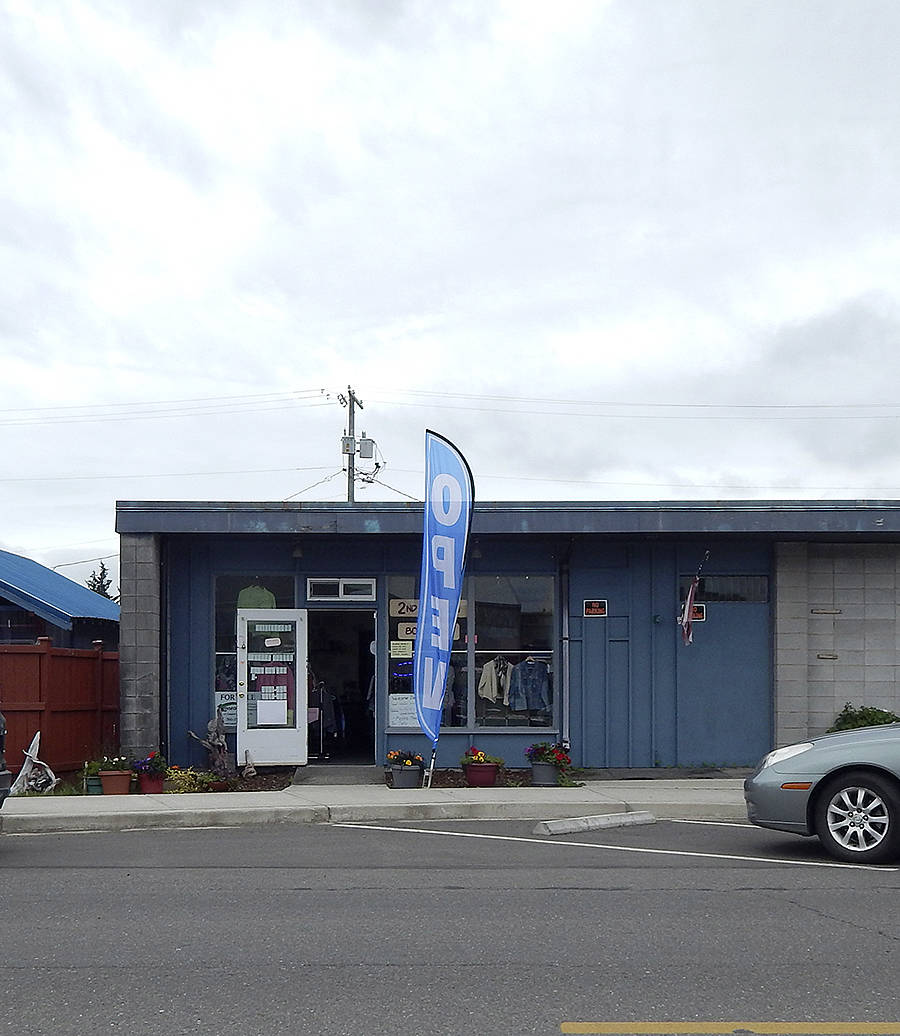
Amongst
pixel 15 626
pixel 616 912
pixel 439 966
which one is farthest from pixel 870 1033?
pixel 15 626

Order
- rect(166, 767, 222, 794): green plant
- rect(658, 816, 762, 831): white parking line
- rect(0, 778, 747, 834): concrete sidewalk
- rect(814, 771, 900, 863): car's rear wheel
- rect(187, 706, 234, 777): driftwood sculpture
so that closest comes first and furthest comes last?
1. rect(814, 771, 900, 863): car's rear wheel
2. rect(658, 816, 762, 831): white parking line
3. rect(0, 778, 747, 834): concrete sidewalk
4. rect(166, 767, 222, 794): green plant
5. rect(187, 706, 234, 777): driftwood sculpture

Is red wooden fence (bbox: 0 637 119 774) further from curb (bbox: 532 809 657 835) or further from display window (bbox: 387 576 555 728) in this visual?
curb (bbox: 532 809 657 835)

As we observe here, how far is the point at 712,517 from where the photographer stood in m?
16.3

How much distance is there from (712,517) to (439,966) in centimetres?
1068

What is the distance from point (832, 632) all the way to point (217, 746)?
336 inches

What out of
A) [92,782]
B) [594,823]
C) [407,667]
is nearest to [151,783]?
[92,782]

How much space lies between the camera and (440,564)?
14.5m

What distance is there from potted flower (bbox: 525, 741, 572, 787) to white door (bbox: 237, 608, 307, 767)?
347cm

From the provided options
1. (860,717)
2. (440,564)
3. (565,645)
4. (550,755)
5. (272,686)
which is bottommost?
(550,755)

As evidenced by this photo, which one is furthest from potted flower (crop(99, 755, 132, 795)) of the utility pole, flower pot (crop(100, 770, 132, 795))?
the utility pole

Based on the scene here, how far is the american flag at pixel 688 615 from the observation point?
16906 millimetres

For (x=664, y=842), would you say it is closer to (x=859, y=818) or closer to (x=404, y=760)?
(x=859, y=818)

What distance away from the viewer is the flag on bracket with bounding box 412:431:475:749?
1452 centimetres

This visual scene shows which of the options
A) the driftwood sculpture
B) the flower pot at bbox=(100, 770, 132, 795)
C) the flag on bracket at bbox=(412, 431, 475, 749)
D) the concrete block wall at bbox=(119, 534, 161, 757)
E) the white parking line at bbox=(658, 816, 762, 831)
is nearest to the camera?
the white parking line at bbox=(658, 816, 762, 831)
